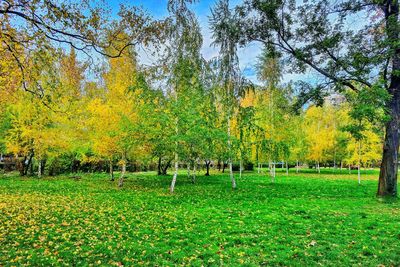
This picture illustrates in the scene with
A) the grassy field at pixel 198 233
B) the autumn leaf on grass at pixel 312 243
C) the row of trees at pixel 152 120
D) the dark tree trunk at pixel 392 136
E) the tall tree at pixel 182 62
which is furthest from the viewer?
the tall tree at pixel 182 62

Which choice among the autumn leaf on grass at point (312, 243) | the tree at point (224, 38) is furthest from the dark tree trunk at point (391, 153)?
the autumn leaf on grass at point (312, 243)

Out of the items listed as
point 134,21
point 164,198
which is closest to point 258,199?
point 164,198

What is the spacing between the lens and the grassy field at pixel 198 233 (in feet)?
17.8

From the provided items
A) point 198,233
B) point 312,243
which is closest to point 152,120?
point 198,233

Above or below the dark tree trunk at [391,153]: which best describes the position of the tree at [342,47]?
above

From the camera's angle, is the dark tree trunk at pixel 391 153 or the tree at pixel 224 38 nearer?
the dark tree trunk at pixel 391 153

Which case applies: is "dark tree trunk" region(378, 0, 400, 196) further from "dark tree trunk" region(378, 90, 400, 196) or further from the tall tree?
the tall tree

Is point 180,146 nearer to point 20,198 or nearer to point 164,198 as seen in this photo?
point 164,198

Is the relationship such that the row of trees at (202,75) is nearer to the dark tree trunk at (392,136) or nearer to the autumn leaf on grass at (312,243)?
the dark tree trunk at (392,136)

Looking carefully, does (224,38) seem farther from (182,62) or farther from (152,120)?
(152,120)

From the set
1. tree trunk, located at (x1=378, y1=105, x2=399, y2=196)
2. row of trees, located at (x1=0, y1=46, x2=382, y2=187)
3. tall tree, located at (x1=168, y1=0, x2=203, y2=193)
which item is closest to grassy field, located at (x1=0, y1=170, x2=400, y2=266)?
tree trunk, located at (x1=378, y1=105, x2=399, y2=196)

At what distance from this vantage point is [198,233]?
720 centimetres

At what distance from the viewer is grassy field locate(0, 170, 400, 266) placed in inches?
214

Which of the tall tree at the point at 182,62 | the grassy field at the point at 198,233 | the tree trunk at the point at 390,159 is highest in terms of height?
the tall tree at the point at 182,62
